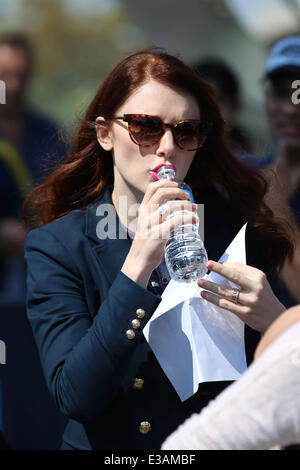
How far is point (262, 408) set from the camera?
1.38 meters

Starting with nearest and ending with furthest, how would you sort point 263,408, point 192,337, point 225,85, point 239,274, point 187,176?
point 263,408
point 239,274
point 192,337
point 187,176
point 225,85

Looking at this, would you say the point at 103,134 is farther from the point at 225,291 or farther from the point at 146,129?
the point at 225,291

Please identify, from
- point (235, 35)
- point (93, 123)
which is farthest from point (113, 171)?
point (235, 35)

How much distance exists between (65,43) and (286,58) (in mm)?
15848

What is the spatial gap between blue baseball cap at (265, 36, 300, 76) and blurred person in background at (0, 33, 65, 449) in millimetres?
1356

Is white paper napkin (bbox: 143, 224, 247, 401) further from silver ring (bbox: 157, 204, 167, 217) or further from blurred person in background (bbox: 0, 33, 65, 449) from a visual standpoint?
blurred person in background (bbox: 0, 33, 65, 449)

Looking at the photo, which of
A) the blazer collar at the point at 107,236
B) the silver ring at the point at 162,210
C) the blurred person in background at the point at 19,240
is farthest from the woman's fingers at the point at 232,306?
the blurred person in background at the point at 19,240

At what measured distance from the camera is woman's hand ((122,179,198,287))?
2.04 metres

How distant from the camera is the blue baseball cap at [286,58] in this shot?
403cm

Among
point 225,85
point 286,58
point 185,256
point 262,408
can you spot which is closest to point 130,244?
point 185,256

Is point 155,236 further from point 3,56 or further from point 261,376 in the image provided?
point 3,56

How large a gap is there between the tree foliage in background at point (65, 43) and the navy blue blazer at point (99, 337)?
41.7ft
